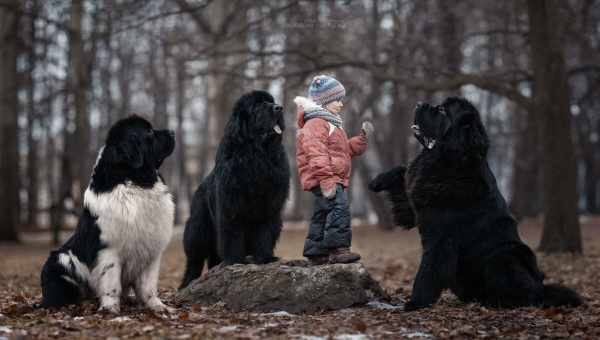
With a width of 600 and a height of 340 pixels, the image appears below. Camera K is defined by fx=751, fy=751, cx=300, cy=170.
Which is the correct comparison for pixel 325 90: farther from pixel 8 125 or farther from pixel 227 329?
pixel 8 125

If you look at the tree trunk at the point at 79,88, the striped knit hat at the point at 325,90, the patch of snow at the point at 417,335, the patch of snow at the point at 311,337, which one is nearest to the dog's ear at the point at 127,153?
the striped knit hat at the point at 325,90

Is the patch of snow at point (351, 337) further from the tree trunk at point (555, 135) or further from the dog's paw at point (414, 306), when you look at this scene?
the tree trunk at point (555, 135)

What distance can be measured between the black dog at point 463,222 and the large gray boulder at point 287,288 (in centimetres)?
61

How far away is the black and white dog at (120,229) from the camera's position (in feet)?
22.0

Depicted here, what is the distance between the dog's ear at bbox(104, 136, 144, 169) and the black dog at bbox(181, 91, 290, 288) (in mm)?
949

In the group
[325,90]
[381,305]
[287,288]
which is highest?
[325,90]

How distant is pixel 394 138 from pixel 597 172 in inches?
509

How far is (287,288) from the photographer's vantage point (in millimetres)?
7285

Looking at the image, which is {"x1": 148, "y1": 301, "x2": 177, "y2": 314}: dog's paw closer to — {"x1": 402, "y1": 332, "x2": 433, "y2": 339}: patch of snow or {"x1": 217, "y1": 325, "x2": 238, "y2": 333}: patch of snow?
{"x1": 217, "y1": 325, "x2": 238, "y2": 333}: patch of snow

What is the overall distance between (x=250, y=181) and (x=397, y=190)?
1653 mm

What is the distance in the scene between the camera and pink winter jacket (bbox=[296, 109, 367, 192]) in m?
7.34

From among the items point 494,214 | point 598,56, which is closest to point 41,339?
point 494,214

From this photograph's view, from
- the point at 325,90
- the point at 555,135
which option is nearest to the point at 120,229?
the point at 325,90

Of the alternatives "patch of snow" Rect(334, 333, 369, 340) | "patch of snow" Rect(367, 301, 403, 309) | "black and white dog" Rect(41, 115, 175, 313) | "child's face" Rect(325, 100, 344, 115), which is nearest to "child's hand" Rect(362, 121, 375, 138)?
"child's face" Rect(325, 100, 344, 115)
